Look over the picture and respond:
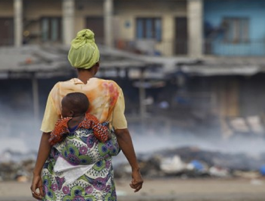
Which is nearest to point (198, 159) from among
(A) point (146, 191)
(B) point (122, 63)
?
(A) point (146, 191)

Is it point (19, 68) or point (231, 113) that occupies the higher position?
point (19, 68)

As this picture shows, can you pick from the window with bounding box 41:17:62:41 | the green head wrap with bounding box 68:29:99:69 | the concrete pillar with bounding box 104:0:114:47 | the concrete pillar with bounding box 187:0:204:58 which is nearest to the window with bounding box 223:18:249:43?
the concrete pillar with bounding box 187:0:204:58

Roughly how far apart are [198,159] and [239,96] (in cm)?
1096

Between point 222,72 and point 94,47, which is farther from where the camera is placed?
point 222,72

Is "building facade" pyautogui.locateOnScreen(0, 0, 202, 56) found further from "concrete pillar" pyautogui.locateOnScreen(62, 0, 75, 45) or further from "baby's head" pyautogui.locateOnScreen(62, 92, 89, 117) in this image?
"baby's head" pyautogui.locateOnScreen(62, 92, 89, 117)

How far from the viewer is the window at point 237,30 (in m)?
25.6

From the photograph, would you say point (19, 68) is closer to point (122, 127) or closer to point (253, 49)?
point (253, 49)

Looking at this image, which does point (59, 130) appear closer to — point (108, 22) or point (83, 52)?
point (83, 52)

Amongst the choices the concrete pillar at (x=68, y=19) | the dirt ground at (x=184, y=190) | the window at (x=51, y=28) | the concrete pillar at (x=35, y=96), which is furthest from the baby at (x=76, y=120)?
the window at (x=51, y=28)

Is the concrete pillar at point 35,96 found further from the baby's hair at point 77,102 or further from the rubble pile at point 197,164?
the baby's hair at point 77,102

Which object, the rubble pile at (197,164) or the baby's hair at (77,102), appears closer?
→ the baby's hair at (77,102)

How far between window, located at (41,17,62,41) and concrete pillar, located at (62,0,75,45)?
0.96m

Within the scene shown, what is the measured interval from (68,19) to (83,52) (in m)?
20.9

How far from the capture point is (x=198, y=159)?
13.5m
